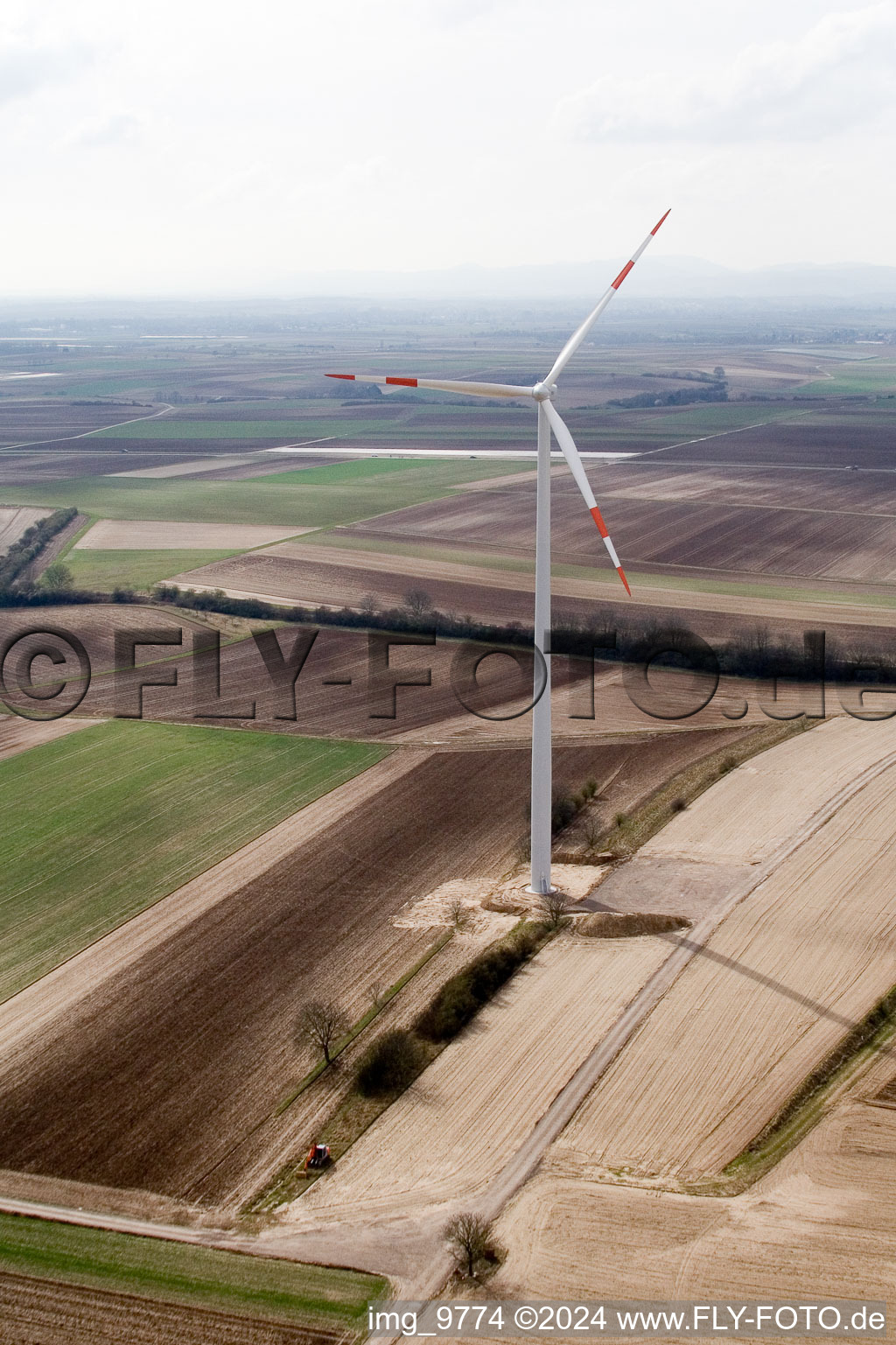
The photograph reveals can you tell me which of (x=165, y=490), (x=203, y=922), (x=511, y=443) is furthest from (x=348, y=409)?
(x=203, y=922)

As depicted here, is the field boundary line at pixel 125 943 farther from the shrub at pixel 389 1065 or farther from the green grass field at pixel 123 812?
the shrub at pixel 389 1065

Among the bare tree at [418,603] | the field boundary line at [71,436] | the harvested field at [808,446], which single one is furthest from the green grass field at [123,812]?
the field boundary line at [71,436]

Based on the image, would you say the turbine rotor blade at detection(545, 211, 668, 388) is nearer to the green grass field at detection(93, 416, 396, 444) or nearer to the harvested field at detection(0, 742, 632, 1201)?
the harvested field at detection(0, 742, 632, 1201)

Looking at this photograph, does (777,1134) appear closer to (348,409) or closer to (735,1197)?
(735,1197)

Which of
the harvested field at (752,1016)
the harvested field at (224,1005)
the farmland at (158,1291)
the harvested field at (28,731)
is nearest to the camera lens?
the farmland at (158,1291)

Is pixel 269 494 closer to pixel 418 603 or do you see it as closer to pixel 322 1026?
pixel 418 603
